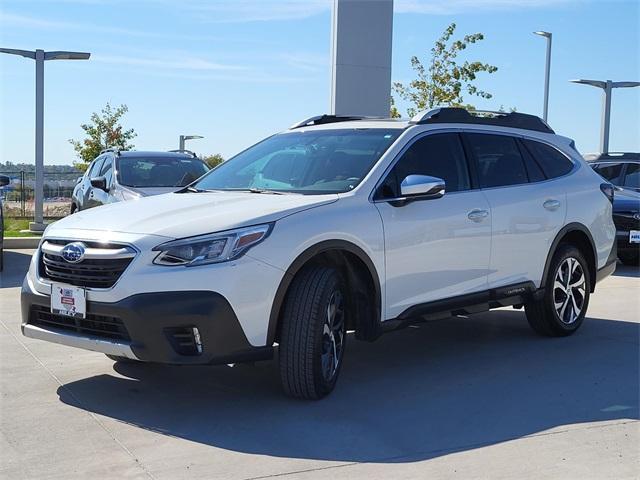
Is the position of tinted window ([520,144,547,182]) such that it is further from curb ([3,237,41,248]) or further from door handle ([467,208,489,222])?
curb ([3,237,41,248])

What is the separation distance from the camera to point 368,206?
5.34m

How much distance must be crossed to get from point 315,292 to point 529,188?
2.60m

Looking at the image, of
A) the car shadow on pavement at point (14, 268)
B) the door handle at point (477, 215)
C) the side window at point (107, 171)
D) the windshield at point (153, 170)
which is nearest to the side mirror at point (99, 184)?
the side window at point (107, 171)

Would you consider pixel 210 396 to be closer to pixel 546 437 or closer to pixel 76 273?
pixel 76 273

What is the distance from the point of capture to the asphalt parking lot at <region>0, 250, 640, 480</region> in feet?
13.4

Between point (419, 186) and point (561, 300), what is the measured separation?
2316 mm

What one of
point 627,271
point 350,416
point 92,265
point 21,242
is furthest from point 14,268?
point 627,271

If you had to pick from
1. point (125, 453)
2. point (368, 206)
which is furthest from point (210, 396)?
point (368, 206)

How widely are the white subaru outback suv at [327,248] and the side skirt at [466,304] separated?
15 mm

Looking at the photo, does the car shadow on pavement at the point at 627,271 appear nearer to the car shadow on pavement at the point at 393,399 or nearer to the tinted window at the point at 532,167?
the car shadow on pavement at the point at 393,399

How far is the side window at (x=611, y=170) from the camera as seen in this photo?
13562 millimetres

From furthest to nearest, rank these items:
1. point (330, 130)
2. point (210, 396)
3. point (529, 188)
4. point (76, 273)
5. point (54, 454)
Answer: point (529, 188) → point (330, 130) → point (210, 396) → point (76, 273) → point (54, 454)

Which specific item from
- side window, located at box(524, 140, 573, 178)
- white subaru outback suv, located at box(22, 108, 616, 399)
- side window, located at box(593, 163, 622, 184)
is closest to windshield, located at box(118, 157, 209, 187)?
white subaru outback suv, located at box(22, 108, 616, 399)

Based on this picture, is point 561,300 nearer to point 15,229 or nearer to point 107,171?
point 107,171
